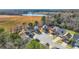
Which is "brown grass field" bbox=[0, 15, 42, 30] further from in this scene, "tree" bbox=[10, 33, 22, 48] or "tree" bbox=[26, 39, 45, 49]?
"tree" bbox=[26, 39, 45, 49]

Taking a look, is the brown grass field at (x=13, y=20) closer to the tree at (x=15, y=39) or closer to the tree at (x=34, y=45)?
the tree at (x=15, y=39)

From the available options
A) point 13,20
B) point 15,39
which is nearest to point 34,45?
point 15,39

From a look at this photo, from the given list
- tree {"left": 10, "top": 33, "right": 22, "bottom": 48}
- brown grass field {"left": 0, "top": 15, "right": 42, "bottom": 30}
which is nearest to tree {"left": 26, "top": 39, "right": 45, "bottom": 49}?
tree {"left": 10, "top": 33, "right": 22, "bottom": 48}

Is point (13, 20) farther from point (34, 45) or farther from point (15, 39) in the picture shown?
point (34, 45)

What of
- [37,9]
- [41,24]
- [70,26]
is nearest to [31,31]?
[41,24]

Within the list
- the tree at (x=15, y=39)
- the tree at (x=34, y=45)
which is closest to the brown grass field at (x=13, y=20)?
the tree at (x=15, y=39)
